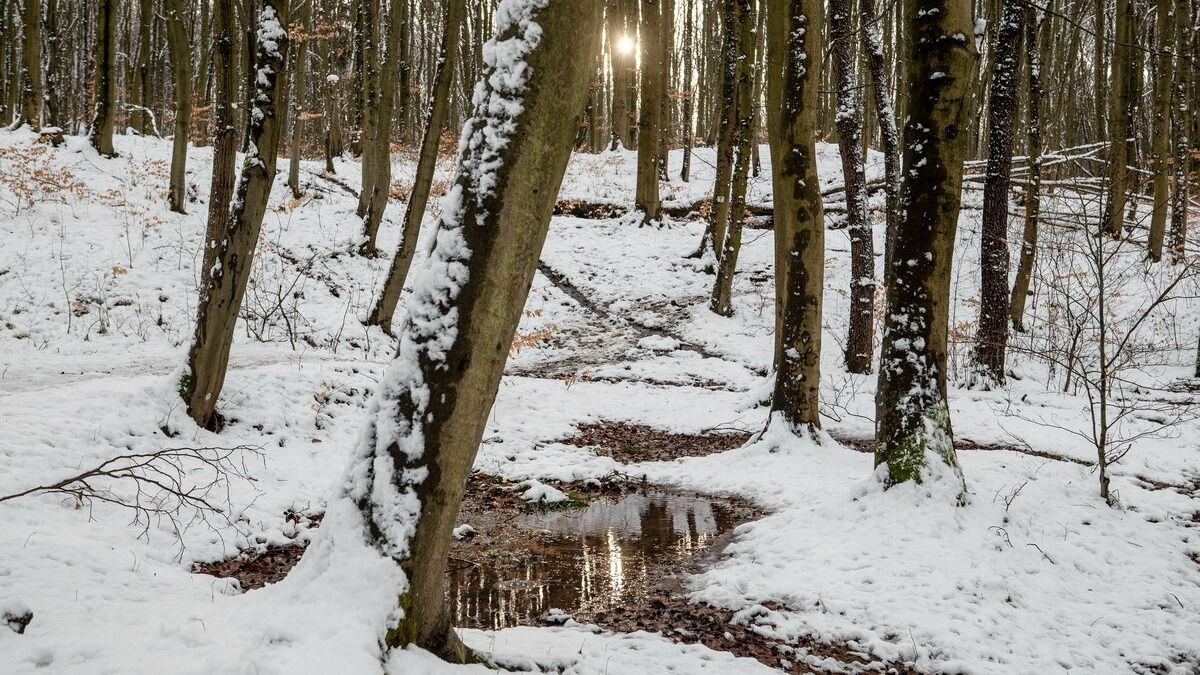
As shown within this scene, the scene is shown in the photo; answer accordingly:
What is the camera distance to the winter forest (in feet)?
9.45

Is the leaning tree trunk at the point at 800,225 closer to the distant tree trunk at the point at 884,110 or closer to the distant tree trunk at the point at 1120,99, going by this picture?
the distant tree trunk at the point at 884,110

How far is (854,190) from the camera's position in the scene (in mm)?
11227

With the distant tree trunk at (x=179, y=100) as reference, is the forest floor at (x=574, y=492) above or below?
below

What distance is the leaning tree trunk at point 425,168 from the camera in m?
11.1

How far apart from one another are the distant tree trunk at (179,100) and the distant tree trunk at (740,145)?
12060mm

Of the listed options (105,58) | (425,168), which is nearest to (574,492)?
(425,168)

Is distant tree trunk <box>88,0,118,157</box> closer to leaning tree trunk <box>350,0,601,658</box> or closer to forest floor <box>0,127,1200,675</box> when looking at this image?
forest floor <box>0,127,1200,675</box>

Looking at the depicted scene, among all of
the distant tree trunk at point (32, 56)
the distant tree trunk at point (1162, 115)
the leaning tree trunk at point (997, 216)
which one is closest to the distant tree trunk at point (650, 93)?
the leaning tree trunk at point (997, 216)

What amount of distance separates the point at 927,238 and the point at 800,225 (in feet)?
7.34

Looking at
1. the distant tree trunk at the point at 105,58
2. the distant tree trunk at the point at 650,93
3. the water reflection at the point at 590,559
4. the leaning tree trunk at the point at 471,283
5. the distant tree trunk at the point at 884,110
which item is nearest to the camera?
the leaning tree trunk at the point at 471,283

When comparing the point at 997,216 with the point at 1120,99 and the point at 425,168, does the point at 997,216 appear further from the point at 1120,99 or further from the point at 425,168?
the point at 1120,99

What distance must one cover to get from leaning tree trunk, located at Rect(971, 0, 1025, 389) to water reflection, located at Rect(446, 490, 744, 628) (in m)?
6.61

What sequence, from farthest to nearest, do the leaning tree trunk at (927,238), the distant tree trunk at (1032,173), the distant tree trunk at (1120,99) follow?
1. the distant tree trunk at (1120,99)
2. the distant tree trunk at (1032,173)
3. the leaning tree trunk at (927,238)

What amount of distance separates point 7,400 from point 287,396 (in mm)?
2597
